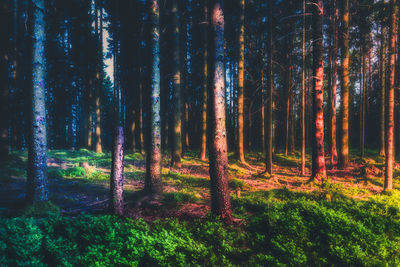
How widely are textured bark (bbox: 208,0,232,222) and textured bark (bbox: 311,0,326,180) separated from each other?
268 inches

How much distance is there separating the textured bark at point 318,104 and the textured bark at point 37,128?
11.4m

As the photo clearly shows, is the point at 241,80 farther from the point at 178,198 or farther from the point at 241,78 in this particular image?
the point at 178,198

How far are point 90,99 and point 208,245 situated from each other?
2312 centimetres

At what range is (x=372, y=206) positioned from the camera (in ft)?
22.4

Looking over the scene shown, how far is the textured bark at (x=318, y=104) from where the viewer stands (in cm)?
1054

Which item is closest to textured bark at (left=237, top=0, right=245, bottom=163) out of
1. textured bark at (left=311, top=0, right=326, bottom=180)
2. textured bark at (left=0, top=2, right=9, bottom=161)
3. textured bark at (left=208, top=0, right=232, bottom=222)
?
textured bark at (left=311, top=0, right=326, bottom=180)

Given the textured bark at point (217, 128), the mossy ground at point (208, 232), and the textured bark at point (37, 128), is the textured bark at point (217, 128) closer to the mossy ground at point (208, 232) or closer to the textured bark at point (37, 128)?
the mossy ground at point (208, 232)

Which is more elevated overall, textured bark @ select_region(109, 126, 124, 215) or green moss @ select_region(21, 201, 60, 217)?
textured bark @ select_region(109, 126, 124, 215)

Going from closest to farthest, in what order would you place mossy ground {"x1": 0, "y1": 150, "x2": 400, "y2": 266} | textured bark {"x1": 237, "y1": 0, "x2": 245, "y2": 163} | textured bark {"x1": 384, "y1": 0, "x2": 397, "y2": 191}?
mossy ground {"x1": 0, "y1": 150, "x2": 400, "y2": 266} → textured bark {"x1": 384, "y1": 0, "x2": 397, "y2": 191} → textured bark {"x1": 237, "y1": 0, "x2": 245, "y2": 163}

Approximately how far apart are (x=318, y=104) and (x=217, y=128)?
7.34 m

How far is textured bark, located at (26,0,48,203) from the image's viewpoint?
21.3 feet

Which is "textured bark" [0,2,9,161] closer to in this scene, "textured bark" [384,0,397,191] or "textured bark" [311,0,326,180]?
"textured bark" [311,0,326,180]

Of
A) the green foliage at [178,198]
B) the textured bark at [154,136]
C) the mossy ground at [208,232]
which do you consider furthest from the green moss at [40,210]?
the green foliage at [178,198]

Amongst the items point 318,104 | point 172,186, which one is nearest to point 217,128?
point 172,186
